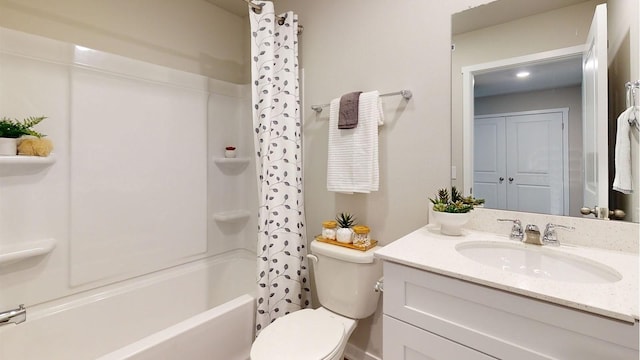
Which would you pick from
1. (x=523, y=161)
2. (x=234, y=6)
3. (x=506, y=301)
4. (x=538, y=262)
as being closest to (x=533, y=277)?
(x=538, y=262)

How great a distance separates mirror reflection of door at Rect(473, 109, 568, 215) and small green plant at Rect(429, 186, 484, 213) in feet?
0.24

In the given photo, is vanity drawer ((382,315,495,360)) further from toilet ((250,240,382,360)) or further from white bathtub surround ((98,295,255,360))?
white bathtub surround ((98,295,255,360))

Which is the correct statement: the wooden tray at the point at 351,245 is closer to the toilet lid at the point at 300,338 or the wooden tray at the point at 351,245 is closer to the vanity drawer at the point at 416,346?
the toilet lid at the point at 300,338

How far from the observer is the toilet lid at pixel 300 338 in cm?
117

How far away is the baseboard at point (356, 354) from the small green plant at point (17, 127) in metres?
2.10

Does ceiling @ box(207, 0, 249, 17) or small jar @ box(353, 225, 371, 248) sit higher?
ceiling @ box(207, 0, 249, 17)

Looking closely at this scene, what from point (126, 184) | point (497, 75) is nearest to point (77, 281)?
point (126, 184)

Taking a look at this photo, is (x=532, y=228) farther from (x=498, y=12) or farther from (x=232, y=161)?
(x=232, y=161)

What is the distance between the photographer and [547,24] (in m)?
1.19

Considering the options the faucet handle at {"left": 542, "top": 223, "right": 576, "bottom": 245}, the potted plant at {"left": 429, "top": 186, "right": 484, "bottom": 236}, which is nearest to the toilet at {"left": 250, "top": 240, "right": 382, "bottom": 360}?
the potted plant at {"left": 429, "top": 186, "right": 484, "bottom": 236}

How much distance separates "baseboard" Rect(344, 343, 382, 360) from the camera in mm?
Answer: 1718

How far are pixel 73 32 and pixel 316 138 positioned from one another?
5.14ft

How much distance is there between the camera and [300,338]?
128 centimetres

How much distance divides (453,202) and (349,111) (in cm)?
71
